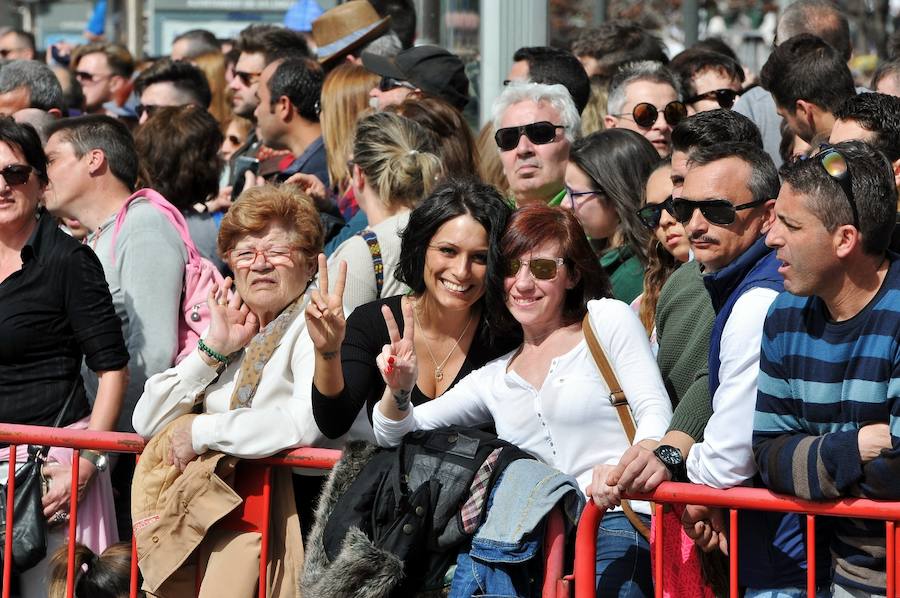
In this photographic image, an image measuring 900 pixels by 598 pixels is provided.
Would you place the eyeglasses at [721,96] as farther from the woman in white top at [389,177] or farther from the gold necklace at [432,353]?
the gold necklace at [432,353]

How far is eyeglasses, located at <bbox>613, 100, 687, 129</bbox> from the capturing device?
6668 millimetres

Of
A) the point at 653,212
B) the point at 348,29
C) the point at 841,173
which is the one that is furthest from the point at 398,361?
the point at 348,29

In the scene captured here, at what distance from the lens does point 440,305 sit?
15.5ft

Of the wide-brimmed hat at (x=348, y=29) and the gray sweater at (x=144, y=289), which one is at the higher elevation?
the wide-brimmed hat at (x=348, y=29)

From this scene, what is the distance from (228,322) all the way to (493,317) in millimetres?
982

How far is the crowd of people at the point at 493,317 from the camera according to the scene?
361cm

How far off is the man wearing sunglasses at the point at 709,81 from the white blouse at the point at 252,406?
3453mm

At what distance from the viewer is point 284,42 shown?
891 centimetres

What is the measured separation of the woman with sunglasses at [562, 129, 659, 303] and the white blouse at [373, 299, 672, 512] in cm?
118

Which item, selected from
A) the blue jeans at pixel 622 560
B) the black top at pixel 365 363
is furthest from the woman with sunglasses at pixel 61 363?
the blue jeans at pixel 622 560

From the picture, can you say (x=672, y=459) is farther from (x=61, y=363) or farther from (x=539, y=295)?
(x=61, y=363)

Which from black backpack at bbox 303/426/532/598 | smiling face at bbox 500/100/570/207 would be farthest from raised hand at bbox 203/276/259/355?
smiling face at bbox 500/100/570/207

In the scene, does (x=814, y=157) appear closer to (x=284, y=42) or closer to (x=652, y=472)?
(x=652, y=472)

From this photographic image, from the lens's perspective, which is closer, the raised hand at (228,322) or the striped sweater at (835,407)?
the striped sweater at (835,407)
